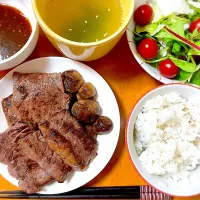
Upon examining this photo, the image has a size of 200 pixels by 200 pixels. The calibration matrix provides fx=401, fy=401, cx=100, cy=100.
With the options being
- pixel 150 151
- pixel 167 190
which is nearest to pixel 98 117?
pixel 150 151

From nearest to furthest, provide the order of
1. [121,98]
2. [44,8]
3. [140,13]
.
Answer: [44,8]
[140,13]
[121,98]

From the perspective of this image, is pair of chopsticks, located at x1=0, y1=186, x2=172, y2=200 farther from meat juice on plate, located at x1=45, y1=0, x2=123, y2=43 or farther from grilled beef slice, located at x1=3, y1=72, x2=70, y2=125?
meat juice on plate, located at x1=45, y1=0, x2=123, y2=43

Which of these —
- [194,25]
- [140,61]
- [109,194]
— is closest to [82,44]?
[140,61]

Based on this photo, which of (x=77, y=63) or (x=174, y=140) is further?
(x=77, y=63)

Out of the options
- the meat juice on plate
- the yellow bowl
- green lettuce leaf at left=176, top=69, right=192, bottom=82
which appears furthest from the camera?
green lettuce leaf at left=176, top=69, right=192, bottom=82

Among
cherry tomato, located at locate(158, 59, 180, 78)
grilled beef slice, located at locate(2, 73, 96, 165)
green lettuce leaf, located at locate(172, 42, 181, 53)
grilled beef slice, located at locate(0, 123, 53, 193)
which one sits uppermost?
green lettuce leaf, located at locate(172, 42, 181, 53)

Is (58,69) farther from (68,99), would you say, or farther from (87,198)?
(87,198)

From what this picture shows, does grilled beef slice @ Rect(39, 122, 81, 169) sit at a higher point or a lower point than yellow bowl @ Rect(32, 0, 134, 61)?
lower

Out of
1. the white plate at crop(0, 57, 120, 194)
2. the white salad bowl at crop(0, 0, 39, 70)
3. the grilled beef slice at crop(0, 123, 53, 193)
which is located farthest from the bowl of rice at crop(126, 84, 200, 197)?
the white salad bowl at crop(0, 0, 39, 70)
